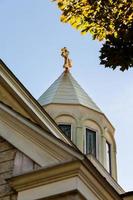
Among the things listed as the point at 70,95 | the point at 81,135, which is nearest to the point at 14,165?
the point at 81,135

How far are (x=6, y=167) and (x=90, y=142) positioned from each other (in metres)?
14.5

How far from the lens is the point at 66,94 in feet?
83.3

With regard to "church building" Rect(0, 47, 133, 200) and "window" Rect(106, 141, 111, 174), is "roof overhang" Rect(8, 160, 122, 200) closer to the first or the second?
"church building" Rect(0, 47, 133, 200)

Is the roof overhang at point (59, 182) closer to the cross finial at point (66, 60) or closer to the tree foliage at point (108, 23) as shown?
the tree foliage at point (108, 23)

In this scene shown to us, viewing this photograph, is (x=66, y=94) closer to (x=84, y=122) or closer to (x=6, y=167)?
(x=84, y=122)

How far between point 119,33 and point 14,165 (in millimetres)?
2749

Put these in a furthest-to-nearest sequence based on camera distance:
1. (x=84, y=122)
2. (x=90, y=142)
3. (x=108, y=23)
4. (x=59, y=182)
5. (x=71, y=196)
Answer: (x=84, y=122)
(x=90, y=142)
(x=59, y=182)
(x=71, y=196)
(x=108, y=23)

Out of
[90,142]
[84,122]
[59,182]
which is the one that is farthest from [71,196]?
[84,122]

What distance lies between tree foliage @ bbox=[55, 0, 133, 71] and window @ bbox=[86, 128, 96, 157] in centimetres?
1463

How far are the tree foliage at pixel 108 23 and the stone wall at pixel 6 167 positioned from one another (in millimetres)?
2373

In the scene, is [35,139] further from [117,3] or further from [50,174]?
[117,3]

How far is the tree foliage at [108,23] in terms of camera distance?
8000 mm

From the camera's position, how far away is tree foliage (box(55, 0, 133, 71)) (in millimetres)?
8000

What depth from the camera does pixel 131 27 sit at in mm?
8203
